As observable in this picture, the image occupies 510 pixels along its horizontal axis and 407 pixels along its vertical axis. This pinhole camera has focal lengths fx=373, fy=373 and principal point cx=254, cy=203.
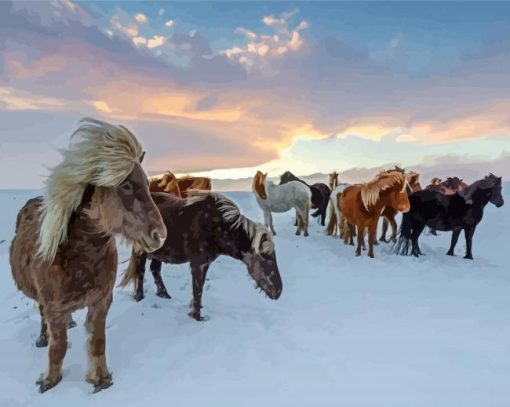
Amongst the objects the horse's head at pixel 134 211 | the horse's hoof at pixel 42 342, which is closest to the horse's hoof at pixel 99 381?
the horse's hoof at pixel 42 342

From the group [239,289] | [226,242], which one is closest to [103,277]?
[226,242]

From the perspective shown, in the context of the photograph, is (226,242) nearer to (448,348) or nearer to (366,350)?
(366,350)

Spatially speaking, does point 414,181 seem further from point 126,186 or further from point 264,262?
point 126,186

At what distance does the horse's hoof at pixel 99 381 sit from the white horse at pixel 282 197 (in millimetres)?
8481

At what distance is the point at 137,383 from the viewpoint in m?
3.27

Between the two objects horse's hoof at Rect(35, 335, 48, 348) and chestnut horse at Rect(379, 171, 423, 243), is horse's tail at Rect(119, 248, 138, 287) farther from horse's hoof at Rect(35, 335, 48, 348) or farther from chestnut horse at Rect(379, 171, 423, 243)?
chestnut horse at Rect(379, 171, 423, 243)

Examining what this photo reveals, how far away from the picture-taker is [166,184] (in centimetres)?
723

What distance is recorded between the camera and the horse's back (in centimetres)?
304

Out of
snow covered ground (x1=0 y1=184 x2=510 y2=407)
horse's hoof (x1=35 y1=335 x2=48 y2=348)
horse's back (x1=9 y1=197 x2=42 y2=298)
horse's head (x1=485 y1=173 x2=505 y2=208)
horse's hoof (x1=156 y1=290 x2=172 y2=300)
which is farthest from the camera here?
horse's head (x1=485 y1=173 x2=505 y2=208)

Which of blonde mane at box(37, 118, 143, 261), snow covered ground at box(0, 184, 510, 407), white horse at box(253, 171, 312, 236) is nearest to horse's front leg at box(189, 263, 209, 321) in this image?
snow covered ground at box(0, 184, 510, 407)

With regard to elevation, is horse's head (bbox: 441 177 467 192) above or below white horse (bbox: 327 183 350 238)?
above

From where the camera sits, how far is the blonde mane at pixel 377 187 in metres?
8.02

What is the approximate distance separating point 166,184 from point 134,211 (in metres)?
4.60

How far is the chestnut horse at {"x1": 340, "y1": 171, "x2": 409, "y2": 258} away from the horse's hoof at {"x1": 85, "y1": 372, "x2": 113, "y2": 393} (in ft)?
20.9
